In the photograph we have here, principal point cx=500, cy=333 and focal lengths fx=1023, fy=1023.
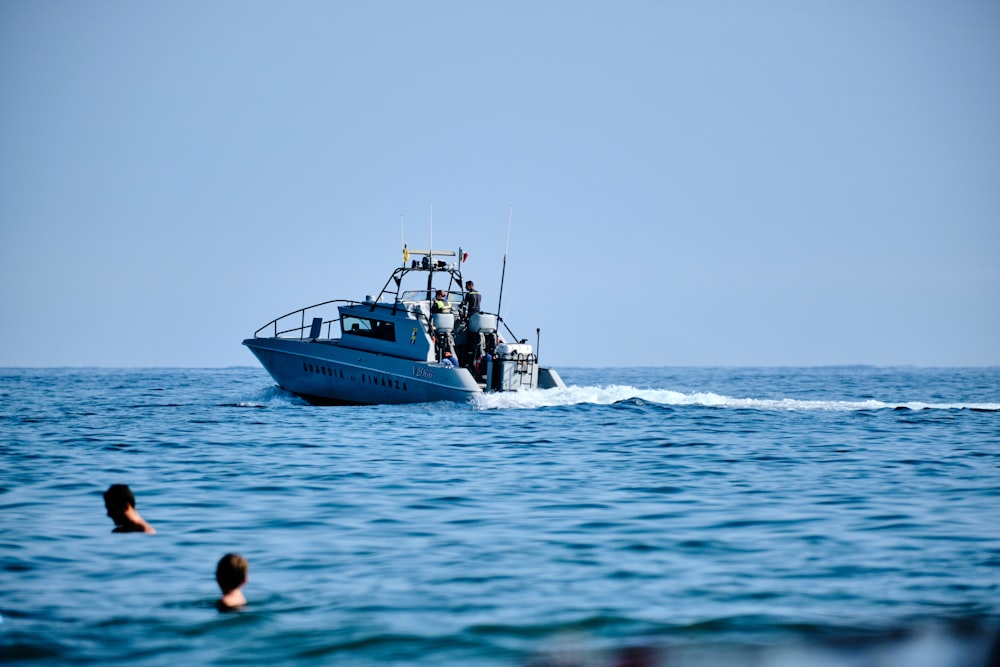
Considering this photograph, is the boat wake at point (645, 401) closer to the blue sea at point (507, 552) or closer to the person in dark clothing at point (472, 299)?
the person in dark clothing at point (472, 299)

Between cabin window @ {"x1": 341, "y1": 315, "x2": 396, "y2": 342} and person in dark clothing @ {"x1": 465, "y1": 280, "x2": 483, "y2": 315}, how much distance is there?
286 cm

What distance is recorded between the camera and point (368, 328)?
34094mm

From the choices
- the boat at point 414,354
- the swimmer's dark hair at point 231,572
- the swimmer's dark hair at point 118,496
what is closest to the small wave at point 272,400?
the boat at point 414,354

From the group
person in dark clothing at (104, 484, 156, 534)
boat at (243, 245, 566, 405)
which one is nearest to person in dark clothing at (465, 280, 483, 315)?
boat at (243, 245, 566, 405)

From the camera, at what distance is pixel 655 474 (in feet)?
57.4

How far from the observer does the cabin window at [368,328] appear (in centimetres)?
3350

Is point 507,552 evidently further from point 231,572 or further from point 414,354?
point 414,354

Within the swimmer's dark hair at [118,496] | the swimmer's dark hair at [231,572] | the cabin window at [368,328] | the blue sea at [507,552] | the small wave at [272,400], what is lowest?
the blue sea at [507,552]

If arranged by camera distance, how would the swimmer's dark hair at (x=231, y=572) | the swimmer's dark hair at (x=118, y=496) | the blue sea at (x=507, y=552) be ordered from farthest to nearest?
1. the swimmer's dark hair at (x=118, y=496)
2. the swimmer's dark hair at (x=231, y=572)
3. the blue sea at (x=507, y=552)

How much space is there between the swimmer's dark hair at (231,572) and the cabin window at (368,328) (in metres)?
25.1

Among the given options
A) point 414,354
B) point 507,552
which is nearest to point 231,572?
point 507,552

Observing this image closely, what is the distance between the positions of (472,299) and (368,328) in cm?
363

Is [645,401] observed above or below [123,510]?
above

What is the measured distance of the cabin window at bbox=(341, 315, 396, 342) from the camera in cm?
3350
